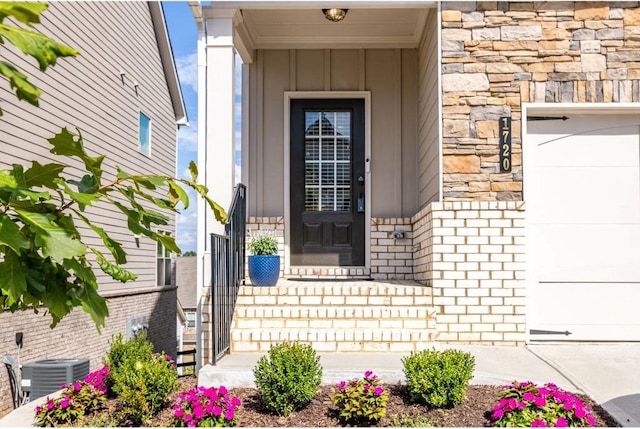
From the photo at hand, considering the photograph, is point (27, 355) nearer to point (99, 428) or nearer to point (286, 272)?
point (286, 272)

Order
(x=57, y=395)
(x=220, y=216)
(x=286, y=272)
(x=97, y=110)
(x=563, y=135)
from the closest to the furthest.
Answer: (x=220, y=216) < (x=57, y=395) < (x=563, y=135) < (x=286, y=272) < (x=97, y=110)

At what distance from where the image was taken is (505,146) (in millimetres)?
5410

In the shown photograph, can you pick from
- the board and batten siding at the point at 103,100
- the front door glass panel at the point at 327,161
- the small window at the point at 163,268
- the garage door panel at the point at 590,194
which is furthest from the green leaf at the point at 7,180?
the small window at the point at 163,268

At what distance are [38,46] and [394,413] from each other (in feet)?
10.1

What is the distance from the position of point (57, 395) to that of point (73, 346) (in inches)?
Answer: 233

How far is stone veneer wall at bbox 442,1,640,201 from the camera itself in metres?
5.43

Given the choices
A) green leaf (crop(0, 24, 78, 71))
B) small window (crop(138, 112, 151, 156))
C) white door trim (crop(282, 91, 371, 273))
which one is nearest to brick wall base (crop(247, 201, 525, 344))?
white door trim (crop(282, 91, 371, 273))

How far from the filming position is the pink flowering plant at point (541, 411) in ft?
10.7

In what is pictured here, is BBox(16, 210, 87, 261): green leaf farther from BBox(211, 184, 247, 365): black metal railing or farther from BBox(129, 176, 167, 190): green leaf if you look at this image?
BBox(211, 184, 247, 365): black metal railing

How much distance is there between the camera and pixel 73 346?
9.67 m

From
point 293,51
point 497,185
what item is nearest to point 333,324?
point 497,185

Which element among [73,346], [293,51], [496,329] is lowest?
[73,346]

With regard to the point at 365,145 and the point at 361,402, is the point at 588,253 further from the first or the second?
the point at 361,402

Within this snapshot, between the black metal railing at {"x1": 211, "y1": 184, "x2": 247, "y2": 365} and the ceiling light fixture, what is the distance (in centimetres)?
204
